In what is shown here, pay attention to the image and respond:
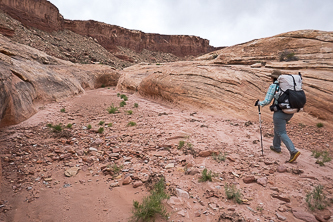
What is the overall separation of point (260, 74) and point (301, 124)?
12.2 ft

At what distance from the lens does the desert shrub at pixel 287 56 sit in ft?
37.1

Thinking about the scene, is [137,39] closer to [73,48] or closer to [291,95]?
[73,48]

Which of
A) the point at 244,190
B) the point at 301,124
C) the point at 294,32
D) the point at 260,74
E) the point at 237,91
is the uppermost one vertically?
the point at 294,32

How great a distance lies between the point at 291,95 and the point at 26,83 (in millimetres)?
10195

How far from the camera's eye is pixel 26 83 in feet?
27.3

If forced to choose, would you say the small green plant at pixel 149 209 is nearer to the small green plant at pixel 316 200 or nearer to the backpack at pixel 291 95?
the small green plant at pixel 316 200

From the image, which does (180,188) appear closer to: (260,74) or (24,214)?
(24,214)

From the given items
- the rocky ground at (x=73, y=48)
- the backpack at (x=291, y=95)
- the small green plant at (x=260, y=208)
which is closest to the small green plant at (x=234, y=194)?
the small green plant at (x=260, y=208)

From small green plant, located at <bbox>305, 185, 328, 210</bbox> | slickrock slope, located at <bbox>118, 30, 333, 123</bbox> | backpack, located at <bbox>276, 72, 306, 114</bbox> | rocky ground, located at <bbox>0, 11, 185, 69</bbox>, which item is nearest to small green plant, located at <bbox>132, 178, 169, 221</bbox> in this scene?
small green plant, located at <bbox>305, 185, 328, 210</bbox>

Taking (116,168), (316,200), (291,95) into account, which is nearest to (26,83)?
(116,168)

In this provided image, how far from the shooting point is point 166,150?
201 inches

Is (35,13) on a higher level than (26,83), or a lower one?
higher

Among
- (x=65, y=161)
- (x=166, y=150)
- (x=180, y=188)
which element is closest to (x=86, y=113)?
(x=65, y=161)

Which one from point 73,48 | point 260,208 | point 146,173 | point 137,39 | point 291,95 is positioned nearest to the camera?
point 260,208
